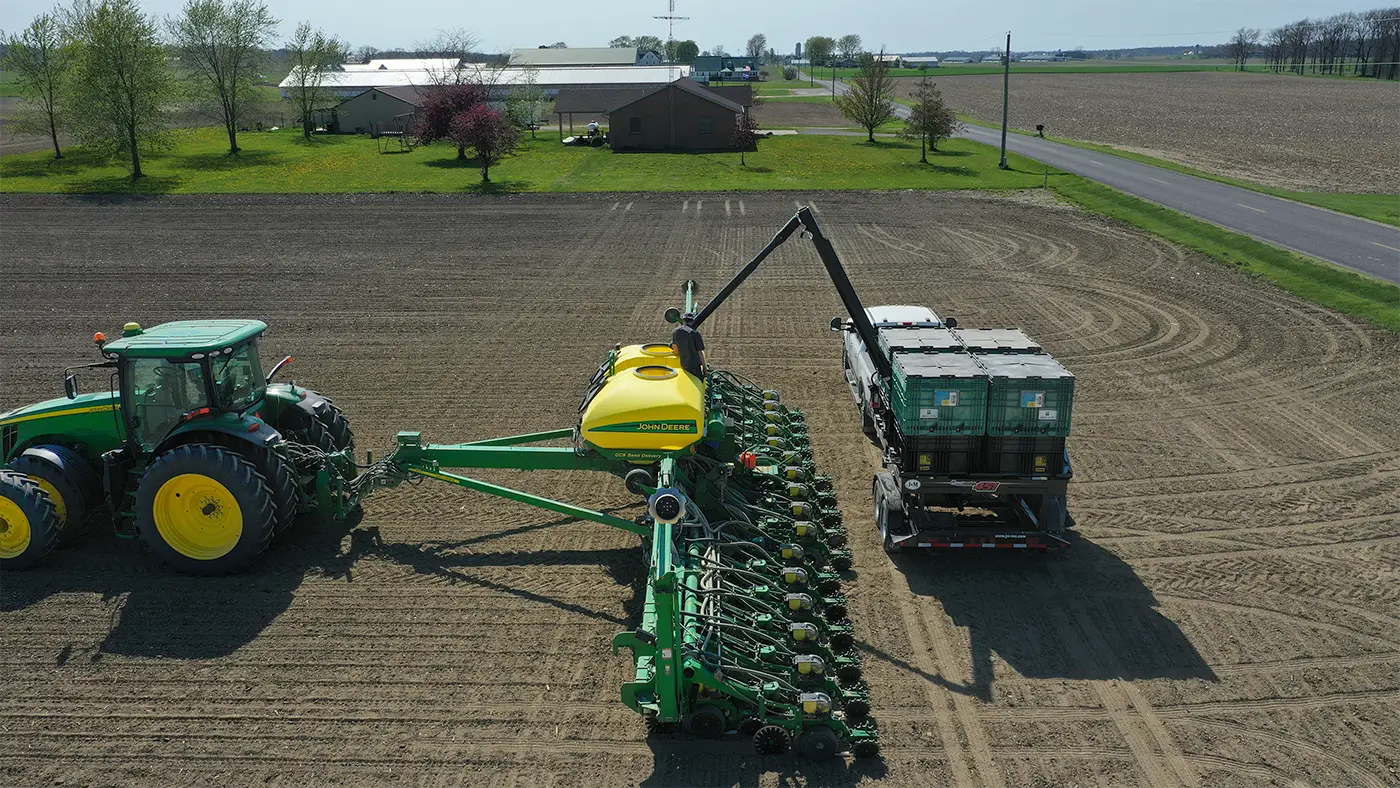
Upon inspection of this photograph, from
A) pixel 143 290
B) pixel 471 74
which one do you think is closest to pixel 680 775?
pixel 143 290

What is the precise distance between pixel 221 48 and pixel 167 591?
49778 millimetres

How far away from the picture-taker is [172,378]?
10680mm

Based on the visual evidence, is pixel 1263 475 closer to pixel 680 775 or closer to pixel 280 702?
pixel 680 775

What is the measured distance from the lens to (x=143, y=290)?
23.8 metres

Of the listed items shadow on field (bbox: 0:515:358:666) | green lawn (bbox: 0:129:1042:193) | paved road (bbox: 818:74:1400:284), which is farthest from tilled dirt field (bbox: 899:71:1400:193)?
shadow on field (bbox: 0:515:358:666)

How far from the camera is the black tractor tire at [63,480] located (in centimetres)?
1062

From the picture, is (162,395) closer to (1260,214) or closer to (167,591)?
(167,591)

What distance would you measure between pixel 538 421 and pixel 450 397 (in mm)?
1938

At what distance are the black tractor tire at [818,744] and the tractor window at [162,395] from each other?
7.23m

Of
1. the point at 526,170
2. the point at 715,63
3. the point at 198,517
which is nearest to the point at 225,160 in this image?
the point at 526,170

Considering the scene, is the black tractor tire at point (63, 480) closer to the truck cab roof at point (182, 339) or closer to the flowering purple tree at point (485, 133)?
the truck cab roof at point (182, 339)

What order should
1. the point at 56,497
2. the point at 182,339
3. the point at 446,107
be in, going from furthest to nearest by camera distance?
the point at 446,107, the point at 182,339, the point at 56,497

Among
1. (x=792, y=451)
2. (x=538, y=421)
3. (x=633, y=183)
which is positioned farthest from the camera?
(x=633, y=183)

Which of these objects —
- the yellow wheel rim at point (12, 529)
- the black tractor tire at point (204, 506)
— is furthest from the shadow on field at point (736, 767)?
the yellow wheel rim at point (12, 529)
